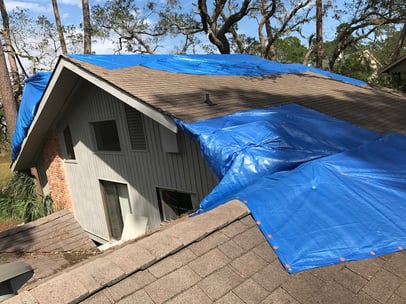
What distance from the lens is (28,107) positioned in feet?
29.8

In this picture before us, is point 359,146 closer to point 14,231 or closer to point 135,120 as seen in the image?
point 135,120

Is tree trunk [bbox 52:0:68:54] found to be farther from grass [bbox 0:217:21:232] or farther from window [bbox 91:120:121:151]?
window [bbox 91:120:121:151]

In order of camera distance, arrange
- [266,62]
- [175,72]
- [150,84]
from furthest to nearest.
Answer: [266,62] < [175,72] < [150,84]

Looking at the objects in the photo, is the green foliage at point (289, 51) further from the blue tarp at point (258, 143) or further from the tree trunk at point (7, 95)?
the blue tarp at point (258, 143)

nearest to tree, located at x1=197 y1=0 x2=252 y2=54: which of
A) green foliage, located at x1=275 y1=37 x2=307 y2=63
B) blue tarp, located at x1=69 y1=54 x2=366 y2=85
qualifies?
blue tarp, located at x1=69 y1=54 x2=366 y2=85

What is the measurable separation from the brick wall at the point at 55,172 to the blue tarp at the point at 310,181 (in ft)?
23.7

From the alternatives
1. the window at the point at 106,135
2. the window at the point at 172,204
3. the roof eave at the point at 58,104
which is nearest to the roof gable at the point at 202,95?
the roof eave at the point at 58,104

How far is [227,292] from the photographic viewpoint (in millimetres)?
1911

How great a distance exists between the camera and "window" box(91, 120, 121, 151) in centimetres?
788

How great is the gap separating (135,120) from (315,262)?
18.3 ft

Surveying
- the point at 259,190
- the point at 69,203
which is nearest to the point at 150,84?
the point at 259,190

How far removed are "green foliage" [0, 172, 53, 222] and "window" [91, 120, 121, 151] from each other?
4627mm

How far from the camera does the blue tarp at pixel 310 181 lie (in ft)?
7.53

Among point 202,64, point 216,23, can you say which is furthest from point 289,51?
point 202,64
